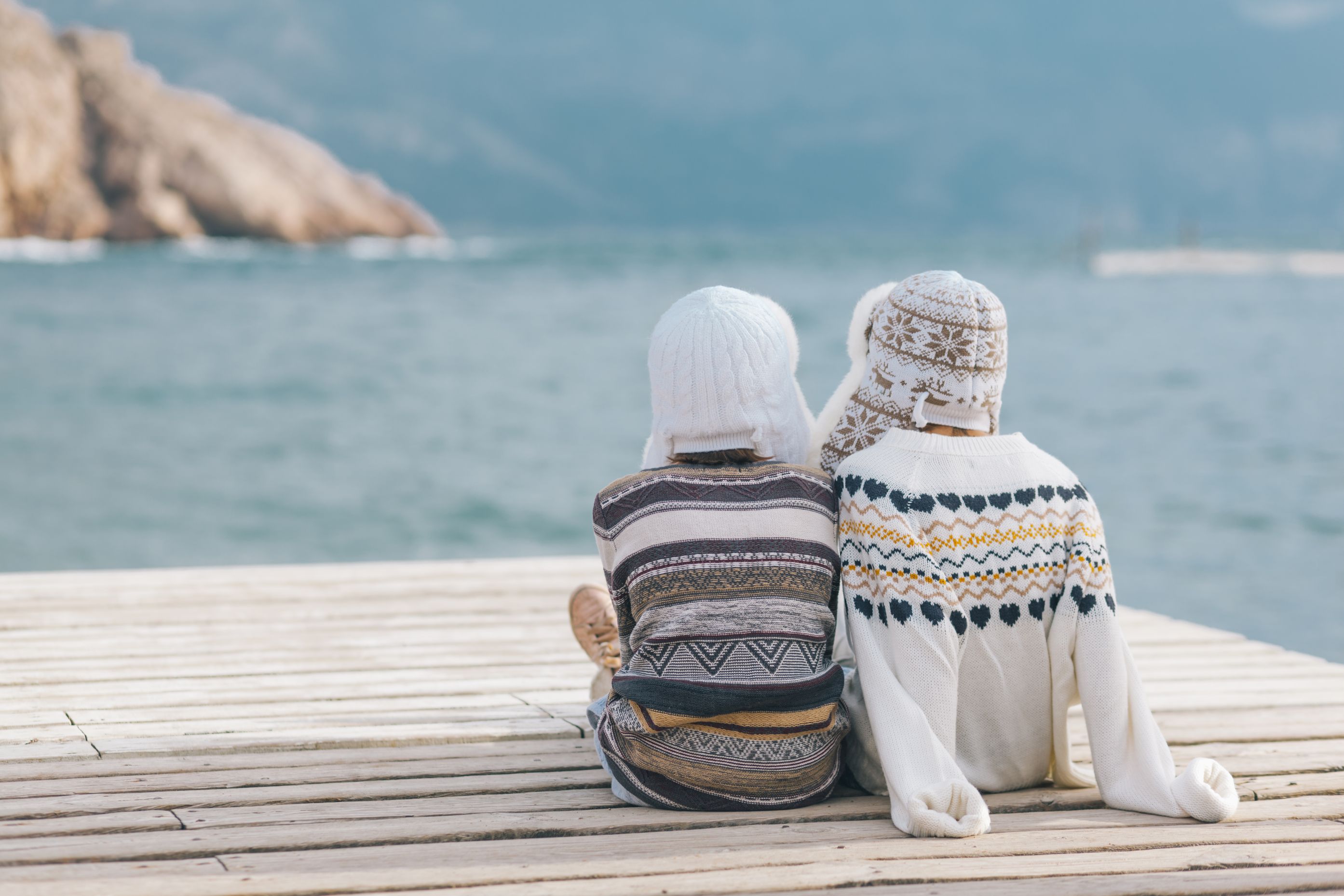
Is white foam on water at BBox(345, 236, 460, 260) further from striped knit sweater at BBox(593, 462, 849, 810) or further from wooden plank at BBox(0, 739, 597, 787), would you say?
striped knit sweater at BBox(593, 462, 849, 810)

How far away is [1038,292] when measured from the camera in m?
37.8

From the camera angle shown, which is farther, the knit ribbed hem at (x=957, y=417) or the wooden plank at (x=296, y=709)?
the wooden plank at (x=296, y=709)

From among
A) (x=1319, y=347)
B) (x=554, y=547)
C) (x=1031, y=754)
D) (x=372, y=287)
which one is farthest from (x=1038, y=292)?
(x=1031, y=754)

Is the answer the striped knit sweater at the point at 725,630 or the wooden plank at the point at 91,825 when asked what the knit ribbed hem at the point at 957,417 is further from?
the wooden plank at the point at 91,825

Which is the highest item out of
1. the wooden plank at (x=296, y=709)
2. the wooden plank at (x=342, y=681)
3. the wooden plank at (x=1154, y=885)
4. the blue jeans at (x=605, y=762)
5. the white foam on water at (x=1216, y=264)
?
the wooden plank at (x=1154, y=885)

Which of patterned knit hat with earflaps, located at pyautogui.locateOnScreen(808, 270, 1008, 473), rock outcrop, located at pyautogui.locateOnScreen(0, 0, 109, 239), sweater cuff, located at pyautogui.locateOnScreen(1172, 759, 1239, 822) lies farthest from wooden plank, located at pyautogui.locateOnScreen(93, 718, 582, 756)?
Result: rock outcrop, located at pyautogui.locateOnScreen(0, 0, 109, 239)

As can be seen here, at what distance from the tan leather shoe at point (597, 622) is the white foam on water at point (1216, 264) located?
44.5 meters

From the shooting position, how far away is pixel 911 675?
244 cm

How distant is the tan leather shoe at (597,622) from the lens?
312cm

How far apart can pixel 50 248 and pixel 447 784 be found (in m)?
47.7

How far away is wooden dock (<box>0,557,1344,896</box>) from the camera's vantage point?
2.20 meters

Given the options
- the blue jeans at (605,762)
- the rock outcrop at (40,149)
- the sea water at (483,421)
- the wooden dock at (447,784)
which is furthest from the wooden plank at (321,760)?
the rock outcrop at (40,149)

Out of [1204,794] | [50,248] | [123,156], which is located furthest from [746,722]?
[123,156]

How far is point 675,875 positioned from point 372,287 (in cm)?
3250
